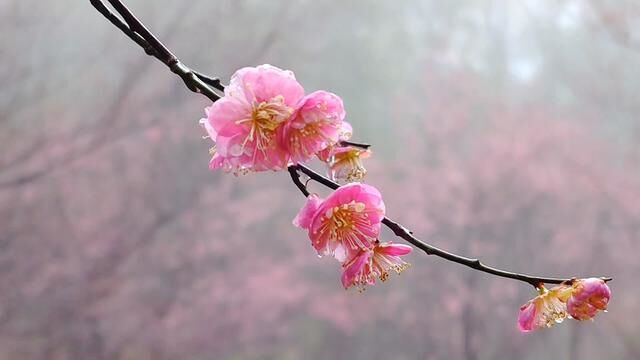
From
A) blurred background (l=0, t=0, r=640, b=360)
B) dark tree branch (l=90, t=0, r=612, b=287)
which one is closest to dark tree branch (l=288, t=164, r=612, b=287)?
dark tree branch (l=90, t=0, r=612, b=287)

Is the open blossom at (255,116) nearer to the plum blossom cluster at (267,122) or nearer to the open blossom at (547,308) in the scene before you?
the plum blossom cluster at (267,122)

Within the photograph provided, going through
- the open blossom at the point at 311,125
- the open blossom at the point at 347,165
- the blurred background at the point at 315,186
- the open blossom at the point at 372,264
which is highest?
the blurred background at the point at 315,186

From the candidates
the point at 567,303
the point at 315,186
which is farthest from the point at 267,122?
the point at 315,186

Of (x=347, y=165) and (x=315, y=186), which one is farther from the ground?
(x=315, y=186)

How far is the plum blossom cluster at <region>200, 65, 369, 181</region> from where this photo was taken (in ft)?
1.05

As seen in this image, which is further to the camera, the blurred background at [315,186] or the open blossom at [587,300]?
the blurred background at [315,186]

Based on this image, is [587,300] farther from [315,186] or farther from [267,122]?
[315,186]

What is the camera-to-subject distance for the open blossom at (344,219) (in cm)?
34

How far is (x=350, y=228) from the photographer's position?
0.35m

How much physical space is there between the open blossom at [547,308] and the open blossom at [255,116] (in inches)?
6.1

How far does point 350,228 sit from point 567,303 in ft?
0.37

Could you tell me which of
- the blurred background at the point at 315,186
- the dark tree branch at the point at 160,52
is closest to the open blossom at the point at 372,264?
the dark tree branch at the point at 160,52

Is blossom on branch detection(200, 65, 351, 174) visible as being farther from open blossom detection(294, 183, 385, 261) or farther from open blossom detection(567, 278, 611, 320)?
open blossom detection(567, 278, 611, 320)

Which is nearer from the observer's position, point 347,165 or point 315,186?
point 347,165
